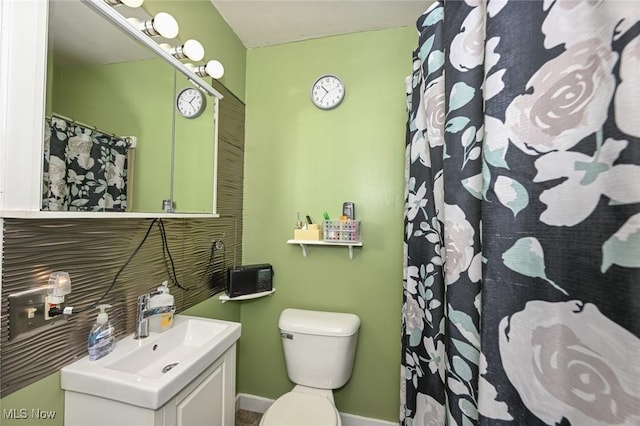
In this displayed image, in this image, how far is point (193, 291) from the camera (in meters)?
1.41

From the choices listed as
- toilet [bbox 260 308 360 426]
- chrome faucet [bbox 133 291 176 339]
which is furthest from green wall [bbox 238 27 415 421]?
chrome faucet [bbox 133 291 176 339]

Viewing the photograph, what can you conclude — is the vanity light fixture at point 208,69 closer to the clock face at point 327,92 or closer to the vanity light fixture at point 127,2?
the vanity light fixture at point 127,2

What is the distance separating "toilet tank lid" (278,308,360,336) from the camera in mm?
1465

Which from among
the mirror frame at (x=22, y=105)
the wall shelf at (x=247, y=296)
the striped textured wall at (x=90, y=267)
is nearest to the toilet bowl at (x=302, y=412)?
the wall shelf at (x=247, y=296)

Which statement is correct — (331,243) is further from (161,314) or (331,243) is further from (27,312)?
(27,312)

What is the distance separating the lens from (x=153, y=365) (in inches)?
40.8

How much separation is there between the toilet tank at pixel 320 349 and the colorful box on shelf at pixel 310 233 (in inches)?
18.7

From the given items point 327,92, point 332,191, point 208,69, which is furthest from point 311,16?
point 332,191

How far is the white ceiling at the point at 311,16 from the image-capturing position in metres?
1.47

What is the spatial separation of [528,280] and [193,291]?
1452mm

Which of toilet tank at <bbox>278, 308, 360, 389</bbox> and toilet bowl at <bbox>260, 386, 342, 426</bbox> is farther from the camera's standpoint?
toilet tank at <bbox>278, 308, 360, 389</bbox>

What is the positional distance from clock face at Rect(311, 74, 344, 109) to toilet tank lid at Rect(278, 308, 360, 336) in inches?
52.1

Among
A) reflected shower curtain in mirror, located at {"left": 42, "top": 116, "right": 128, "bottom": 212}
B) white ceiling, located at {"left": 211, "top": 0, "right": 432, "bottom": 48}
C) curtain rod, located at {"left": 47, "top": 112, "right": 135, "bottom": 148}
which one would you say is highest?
white ceiling, located at {"left": 211, "top": 0, "right": 432, "bottom": 48}

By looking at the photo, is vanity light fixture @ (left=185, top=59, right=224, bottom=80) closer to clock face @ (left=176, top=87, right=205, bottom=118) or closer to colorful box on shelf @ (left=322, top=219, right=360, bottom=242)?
clock face @ (left=176, top=87, right=205, bottom=118)
